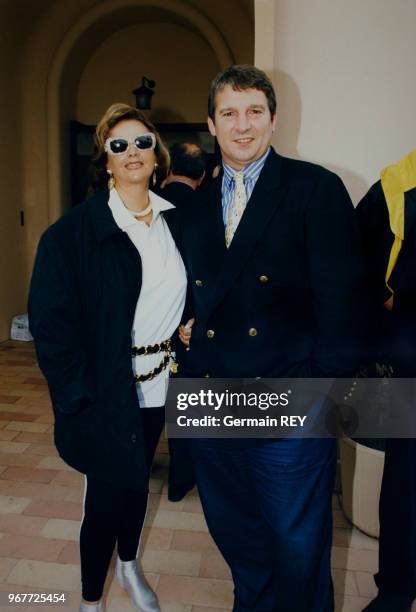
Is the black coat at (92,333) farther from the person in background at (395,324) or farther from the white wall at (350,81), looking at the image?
the white wall at (350,81)

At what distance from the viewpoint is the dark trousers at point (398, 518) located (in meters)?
1.78

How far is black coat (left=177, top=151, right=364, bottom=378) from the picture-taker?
4.85ft

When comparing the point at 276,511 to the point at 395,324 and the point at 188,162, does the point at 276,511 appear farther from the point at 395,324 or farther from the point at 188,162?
the point at 188,162

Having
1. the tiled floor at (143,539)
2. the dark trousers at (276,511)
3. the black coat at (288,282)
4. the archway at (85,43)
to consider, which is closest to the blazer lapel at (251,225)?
the black coat at (288,282)

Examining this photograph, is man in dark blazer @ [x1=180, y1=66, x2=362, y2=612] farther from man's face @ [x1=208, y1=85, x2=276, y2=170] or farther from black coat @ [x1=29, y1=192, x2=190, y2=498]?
black coat @ [x1=29, y1=192, x2=190, y2=498]

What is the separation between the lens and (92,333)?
5.62 feet

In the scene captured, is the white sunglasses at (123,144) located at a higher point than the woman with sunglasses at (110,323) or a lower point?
higher

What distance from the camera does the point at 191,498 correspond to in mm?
2879

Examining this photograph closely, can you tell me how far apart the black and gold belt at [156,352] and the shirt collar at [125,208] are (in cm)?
42

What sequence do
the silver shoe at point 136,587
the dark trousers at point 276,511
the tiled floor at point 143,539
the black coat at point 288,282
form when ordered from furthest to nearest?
1. the tiled floor at point 143,539
2. the silver shoe at point 136,587
3. the dark trousers at point 276,511
4. the black coat at point 288,282

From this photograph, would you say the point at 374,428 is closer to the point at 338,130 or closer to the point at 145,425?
the point at 145,425

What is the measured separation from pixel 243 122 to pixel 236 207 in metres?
0.25

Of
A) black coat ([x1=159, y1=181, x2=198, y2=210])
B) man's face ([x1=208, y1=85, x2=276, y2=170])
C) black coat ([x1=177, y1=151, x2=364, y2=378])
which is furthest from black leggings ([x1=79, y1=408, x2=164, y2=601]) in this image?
man's face ([x1=208, y1=85, x2=276, y2=170])

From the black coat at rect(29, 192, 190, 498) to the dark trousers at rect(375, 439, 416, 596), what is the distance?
0.86 meters
